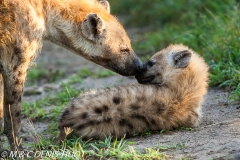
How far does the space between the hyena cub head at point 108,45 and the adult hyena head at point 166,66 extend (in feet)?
0.41

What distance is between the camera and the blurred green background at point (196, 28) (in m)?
6.72

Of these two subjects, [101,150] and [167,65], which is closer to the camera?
[101,150]

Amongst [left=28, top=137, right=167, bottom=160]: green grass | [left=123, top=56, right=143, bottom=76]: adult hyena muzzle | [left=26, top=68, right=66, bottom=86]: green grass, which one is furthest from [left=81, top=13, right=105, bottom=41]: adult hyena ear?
[left=26, top=68, right=66, bottom=86]: green grass

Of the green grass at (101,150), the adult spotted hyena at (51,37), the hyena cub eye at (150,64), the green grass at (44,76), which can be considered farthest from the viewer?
the green grass at (44,76)

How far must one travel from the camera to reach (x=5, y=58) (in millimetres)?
4883

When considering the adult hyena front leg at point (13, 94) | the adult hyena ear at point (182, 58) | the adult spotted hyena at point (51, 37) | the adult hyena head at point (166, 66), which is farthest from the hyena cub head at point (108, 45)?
the adult hyena front leg at point (13, 94)

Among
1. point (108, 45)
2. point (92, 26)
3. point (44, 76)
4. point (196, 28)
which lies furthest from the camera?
point (44, 76)

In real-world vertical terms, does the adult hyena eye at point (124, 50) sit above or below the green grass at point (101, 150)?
above

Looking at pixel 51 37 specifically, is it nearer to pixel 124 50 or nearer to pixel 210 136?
pixel 124 50

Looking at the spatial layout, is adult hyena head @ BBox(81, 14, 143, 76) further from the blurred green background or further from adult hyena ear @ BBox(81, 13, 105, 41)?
the blurred green background

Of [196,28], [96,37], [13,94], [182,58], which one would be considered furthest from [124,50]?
[196,28]

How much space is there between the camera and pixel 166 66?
19.0 feet

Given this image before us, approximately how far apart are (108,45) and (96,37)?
14cm

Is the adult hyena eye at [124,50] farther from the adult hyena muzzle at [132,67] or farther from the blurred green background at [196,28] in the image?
the blurred green background at [196,28]
